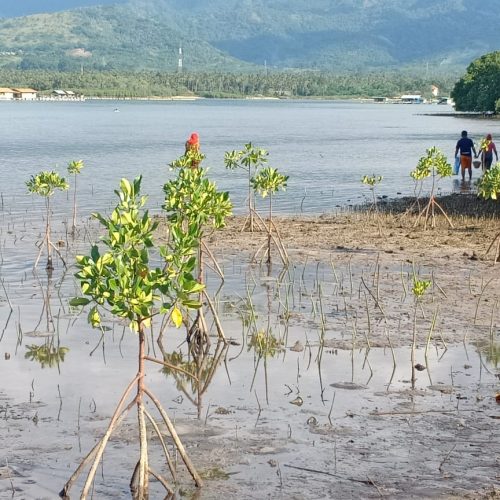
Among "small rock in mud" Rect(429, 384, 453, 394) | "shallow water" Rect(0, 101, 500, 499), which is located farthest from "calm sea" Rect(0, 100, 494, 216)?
"small rock in mud" Rect(429, 384, 453, 394)

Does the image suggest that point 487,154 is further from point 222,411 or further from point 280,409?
point 222,411

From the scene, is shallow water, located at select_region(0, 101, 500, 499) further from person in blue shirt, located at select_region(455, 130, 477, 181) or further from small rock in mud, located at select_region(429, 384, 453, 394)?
person in blue shirt, located at select_region(455, 130, 477, 181)

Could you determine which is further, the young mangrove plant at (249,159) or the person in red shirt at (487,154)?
the person in red shirt at (487,154)

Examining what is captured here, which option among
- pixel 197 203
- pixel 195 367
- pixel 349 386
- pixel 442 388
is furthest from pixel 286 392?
pixel 197 203

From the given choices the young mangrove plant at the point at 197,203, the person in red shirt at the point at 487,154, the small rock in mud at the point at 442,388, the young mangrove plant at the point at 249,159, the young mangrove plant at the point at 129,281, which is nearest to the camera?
the young mangrove plant at the point at 129,281

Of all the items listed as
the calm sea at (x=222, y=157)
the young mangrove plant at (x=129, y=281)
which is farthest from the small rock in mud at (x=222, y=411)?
the calm sea at (x=222, y=157)

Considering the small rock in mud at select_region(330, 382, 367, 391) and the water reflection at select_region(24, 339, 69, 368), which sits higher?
the small rock in mud at select_region(330, 382, 367, 391)

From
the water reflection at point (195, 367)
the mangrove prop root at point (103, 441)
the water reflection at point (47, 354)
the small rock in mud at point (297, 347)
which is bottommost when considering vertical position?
the water reflection at point (47, 354)

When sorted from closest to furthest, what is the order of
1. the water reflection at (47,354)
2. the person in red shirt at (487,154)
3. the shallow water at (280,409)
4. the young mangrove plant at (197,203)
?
the shallow water at (280,409) → the young mangrove plant at (197,203) → the water reflection at (47,354) → the person in red shirt at (487,154)

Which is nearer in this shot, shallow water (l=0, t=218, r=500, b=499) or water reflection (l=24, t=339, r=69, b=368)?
shallow water (l=0, t=218, r=500, b=499)

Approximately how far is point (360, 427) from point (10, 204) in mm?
27046

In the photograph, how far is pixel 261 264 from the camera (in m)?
23.1

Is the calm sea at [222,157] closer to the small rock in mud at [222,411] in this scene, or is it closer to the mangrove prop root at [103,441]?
the small rock in mud at [222,411]

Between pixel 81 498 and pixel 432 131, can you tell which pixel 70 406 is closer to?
pixel 81 498
